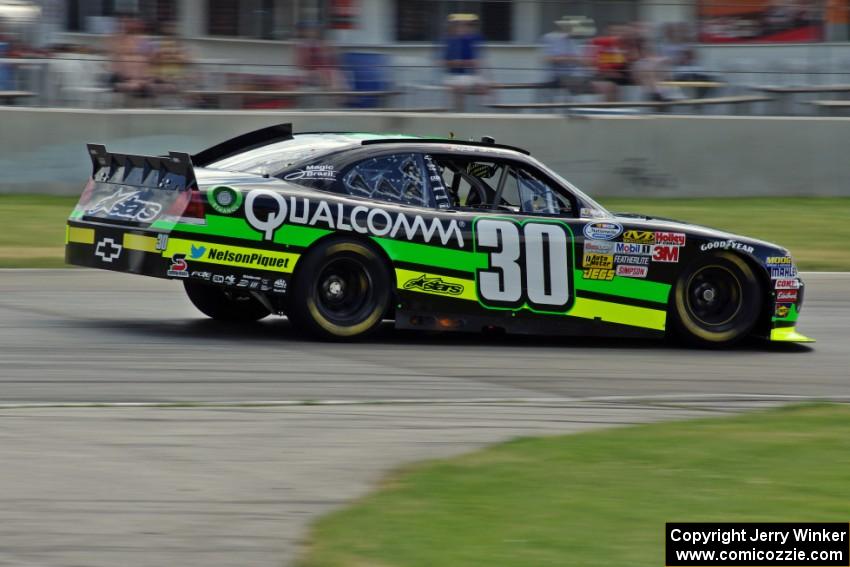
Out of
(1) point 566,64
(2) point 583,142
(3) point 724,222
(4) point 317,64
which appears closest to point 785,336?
(3) point 724,222

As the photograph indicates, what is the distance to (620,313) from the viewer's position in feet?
31.5

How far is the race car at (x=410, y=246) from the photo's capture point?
28.6ft

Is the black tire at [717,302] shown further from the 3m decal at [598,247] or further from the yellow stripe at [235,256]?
the yellow stripe at [235,256]

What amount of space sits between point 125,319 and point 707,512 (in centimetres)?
586

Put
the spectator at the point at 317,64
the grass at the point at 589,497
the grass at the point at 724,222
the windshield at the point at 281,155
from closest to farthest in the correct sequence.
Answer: the grass at the point at 589,497 < the windshield at the point at 281,155 < the grass at the point at 724,222 < the spectator at the point at 317,64

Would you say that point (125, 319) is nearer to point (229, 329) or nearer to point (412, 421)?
point (229, 329)

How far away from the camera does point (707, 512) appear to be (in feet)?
17.6

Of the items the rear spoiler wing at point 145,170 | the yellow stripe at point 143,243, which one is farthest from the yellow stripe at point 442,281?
the yellow stripe at point 143,243

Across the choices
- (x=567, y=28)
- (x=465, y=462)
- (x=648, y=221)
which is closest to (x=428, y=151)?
(x=648, y=221)

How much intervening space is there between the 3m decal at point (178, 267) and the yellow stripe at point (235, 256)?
0.02 metres

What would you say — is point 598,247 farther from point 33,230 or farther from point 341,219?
point 33,230

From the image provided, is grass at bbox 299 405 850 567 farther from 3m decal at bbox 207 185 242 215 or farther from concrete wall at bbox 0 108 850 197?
concrete wall at bbox 0 108 850 197

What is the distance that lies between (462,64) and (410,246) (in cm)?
1001

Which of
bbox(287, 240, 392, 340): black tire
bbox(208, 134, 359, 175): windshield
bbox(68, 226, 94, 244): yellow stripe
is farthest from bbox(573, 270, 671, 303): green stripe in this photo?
bbox(68, 226, 94, 244): yellow stripe
